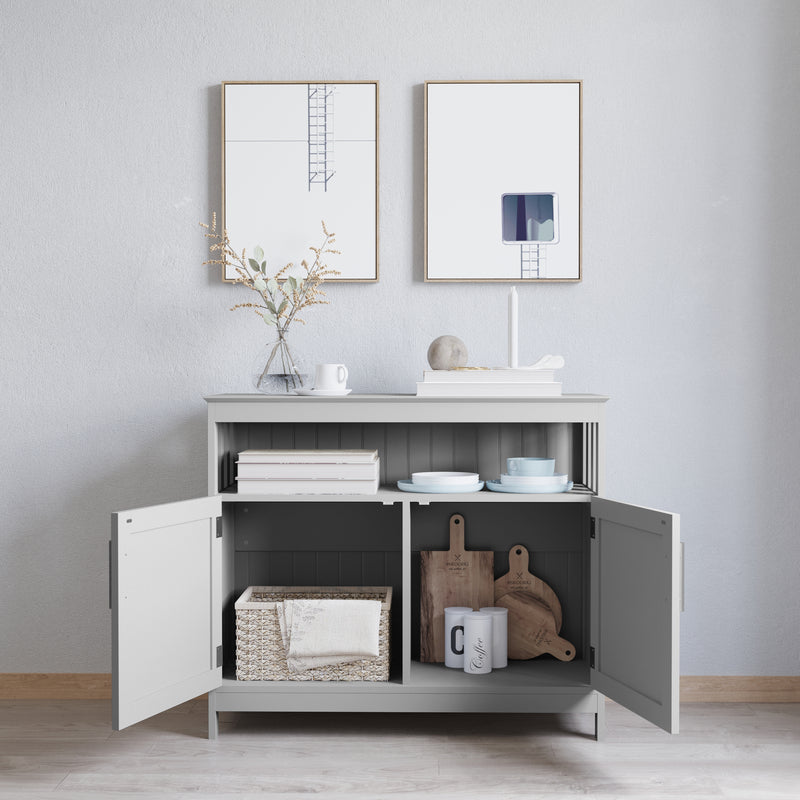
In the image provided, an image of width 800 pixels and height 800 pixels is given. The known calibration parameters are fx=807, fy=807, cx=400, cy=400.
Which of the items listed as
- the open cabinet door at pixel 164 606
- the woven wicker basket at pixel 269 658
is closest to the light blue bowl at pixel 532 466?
the woven wicker basket at pixel 269 658

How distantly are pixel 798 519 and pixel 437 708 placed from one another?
4.13 ft

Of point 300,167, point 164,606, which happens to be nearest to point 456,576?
point 164,606

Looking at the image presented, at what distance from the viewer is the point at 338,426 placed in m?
2.48

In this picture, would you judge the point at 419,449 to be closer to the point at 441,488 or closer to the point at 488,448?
the point at 488,448

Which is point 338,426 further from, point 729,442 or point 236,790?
point 729,442

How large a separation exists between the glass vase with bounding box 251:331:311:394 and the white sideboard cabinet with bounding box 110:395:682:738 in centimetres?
13

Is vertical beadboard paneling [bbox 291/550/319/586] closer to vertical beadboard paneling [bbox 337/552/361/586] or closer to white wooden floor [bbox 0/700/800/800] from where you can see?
vertical beadboard paneling [bbox 337/552/361/586]

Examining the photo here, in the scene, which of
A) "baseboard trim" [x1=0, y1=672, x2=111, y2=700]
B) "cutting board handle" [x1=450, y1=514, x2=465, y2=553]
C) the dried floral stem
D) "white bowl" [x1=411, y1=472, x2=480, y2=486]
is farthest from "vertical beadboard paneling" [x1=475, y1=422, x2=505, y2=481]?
"baseboard trim" [x1=0, y1=672, x2=111, y2=700]

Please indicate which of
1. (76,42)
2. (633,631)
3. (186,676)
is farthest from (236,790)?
(76,42)

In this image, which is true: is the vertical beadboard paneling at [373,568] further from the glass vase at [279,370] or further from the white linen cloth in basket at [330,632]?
the glass vase at [279,370]

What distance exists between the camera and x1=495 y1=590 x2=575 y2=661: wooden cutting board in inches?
94.3

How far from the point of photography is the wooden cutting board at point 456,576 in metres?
2.44

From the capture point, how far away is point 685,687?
8.21ft

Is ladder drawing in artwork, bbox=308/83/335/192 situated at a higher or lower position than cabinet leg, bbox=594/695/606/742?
higher
